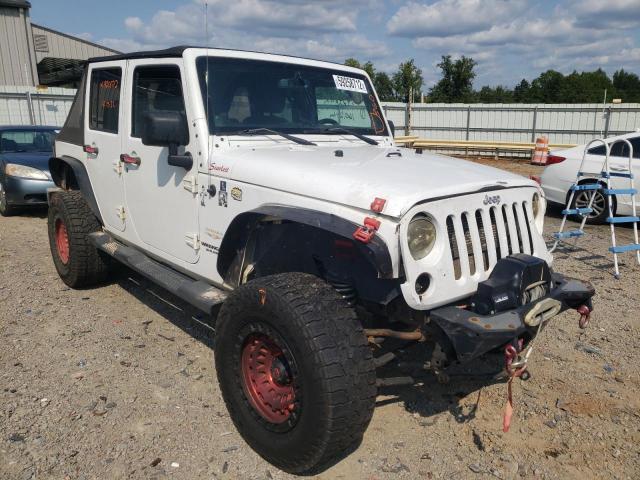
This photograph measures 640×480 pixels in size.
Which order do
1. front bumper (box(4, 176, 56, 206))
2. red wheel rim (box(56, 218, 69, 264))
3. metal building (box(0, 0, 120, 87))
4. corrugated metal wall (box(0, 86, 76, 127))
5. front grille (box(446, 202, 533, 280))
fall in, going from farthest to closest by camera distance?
metal building (box(0, 0, 120, 87)), corrugated metal wall (box(0, 86, 76, 127)), front bumper (box(4, 176, 56, 206)), red wheel rim (box(56, 218, 69, 264)), front grille (box(446, 202, 533, 280))

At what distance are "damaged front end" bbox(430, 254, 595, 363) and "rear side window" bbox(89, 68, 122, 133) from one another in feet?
10.8

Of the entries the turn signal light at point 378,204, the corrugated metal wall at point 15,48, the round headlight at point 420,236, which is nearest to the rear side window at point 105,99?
the turn signal light at point 378,204

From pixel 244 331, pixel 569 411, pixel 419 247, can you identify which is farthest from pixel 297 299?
pixel 569 411

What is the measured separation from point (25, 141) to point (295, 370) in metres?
9.27

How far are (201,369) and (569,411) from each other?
247 cm

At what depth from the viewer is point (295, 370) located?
8.53 ft

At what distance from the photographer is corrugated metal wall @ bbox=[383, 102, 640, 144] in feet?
62.2

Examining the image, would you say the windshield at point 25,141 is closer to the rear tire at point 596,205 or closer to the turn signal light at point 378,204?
the turn signal light at point 378,204

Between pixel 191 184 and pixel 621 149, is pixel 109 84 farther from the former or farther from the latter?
pixel 621 149

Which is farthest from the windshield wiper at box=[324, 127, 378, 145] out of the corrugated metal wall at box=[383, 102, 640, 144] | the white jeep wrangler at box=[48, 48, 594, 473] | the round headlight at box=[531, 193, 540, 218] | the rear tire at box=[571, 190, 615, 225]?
the corrugated metal wall at box=[383, 102, 640, 144]

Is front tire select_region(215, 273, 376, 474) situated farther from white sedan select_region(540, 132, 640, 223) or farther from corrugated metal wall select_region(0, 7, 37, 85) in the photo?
corrugated metal wall select_region(0, 7, 37, 85)

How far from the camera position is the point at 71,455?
9.62ft

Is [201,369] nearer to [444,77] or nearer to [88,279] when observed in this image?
[88,279]

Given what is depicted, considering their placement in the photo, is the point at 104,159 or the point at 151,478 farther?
the point at 104,159
